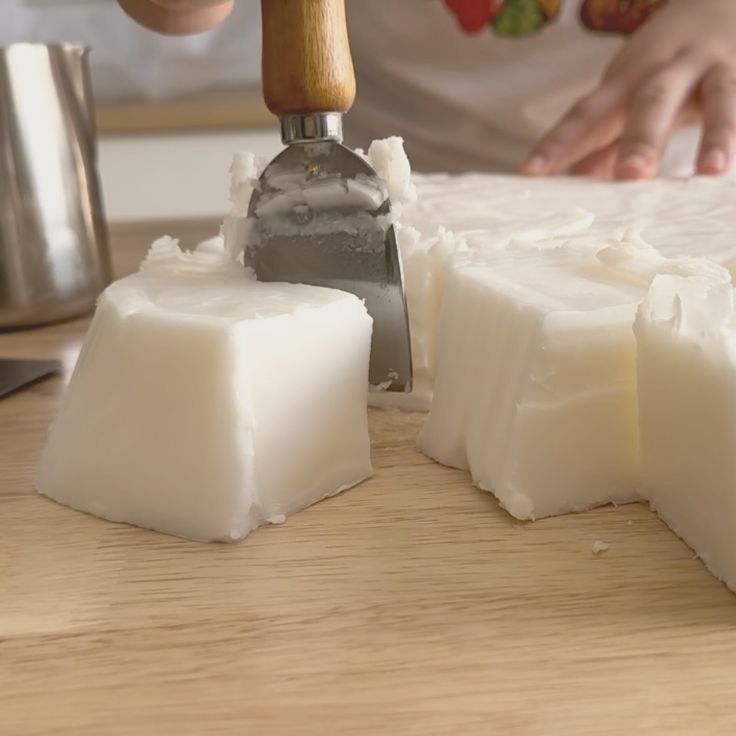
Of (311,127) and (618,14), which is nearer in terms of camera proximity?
(311,127)

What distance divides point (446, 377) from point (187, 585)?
0.38 meters


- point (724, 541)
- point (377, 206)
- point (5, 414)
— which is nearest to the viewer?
point (724, 541)

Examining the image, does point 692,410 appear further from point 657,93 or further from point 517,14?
point 517,14

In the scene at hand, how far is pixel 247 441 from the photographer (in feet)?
2.87

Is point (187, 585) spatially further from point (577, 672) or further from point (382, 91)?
point (382, 91)

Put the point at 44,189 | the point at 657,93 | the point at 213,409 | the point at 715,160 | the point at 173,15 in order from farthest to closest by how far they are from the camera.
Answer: the point at 657,93
the point at 715,160
the point at 44,189
the point at 173,15
the point at 213,409

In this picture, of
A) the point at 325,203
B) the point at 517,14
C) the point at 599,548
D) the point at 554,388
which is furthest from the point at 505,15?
the point at 599,548

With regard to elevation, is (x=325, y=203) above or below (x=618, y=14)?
below

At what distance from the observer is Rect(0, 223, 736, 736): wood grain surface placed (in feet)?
2.15

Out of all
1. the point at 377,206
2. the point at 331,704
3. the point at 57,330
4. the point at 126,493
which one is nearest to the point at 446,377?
the point at 377,206

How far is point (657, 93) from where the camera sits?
1.93 m

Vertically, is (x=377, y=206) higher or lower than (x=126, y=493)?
higher

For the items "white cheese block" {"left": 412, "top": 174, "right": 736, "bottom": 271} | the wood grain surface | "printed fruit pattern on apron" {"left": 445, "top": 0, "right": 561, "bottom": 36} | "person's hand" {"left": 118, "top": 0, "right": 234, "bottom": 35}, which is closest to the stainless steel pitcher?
"person's hand" {"left": 118, "top": 0, "right": 234, "bottom": 35}

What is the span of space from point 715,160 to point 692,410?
1136 millimetres
